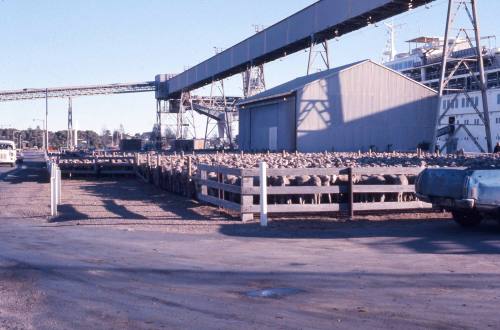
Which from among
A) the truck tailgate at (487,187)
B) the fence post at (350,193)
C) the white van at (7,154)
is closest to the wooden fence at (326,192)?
the fence post at (350,193)

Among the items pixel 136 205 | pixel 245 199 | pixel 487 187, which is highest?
pixel 487 187

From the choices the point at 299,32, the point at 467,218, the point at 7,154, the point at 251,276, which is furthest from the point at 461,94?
the point at 251,276

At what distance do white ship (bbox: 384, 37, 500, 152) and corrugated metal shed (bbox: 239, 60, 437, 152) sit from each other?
6.94ft

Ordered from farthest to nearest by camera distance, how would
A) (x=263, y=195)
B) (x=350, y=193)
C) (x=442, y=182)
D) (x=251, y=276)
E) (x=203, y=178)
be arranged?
(x=203, y=178) < (x=350, y=193) < (x=263, y=195) < (x=442, y=182) < (x=251, y=276)

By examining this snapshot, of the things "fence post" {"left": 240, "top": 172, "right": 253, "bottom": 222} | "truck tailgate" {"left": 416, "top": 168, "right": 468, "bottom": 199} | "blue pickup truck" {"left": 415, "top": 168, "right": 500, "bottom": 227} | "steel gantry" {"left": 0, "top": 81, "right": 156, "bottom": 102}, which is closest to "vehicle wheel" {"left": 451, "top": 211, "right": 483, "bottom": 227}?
"blue pickup truck" {"left": 415, "top": 168, "right": 500, "bottom": 227}

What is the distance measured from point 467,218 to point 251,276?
6335mm

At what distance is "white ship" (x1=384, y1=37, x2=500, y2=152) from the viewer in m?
46.2

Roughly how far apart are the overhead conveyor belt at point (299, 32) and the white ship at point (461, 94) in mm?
7186

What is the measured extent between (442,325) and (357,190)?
28.2 ft

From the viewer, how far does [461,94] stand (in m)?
50.6

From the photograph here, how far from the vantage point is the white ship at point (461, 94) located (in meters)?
46.2

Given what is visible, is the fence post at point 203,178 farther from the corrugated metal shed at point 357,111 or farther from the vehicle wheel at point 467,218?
the corrugated metal shed at point 357,111

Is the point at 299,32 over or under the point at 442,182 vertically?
over

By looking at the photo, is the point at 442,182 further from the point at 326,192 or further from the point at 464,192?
the point at 326,192
